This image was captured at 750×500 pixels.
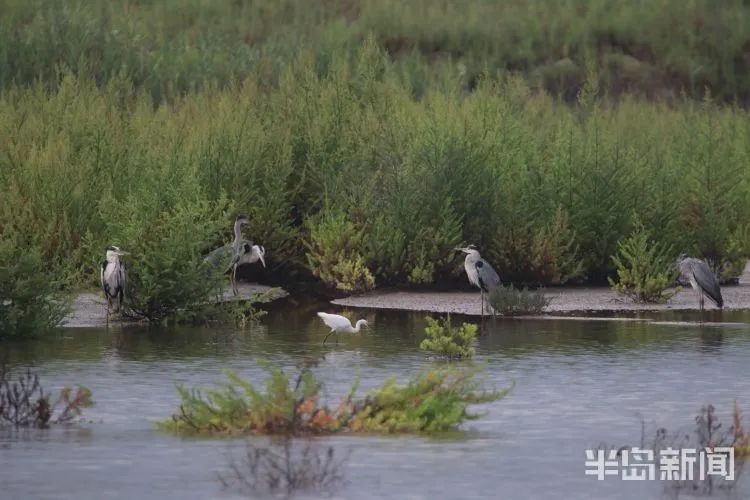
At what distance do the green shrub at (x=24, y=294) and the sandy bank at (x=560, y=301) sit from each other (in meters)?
4.86

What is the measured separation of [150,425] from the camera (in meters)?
12.3

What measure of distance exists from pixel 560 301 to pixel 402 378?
6.96m

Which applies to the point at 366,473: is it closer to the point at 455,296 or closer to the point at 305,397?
the point at 305,397

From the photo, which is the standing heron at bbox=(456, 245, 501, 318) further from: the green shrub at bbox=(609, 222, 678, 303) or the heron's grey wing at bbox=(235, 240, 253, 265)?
the heron's grey wing at bbox=(235, 240, 253, 265)

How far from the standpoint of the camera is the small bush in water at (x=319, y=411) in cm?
1166

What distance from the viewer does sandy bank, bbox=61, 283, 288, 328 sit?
61.7 feet

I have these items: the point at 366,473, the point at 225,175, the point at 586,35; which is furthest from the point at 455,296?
the point at 586,35

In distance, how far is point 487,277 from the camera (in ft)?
66.2

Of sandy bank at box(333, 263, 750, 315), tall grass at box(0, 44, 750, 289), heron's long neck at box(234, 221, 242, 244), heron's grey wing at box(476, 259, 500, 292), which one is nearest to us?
heron's grey wing at box(476, 259, 500, 292)

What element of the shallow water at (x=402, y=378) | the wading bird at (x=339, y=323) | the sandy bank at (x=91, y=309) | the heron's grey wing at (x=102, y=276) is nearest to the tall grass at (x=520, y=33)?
the sandy bank at (x=91, y=309)

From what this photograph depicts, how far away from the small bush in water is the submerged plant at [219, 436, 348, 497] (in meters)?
0.72

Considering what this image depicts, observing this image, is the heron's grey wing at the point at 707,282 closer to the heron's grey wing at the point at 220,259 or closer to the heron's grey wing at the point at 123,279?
the heron's grey wing at the point at 220,259

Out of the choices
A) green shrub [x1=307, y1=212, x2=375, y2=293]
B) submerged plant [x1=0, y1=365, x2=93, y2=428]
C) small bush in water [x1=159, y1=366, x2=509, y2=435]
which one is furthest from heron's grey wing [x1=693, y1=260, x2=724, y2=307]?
submerged plant [x1=0, y1=365, x2=93, y2=428]

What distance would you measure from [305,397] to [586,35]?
39.4m
